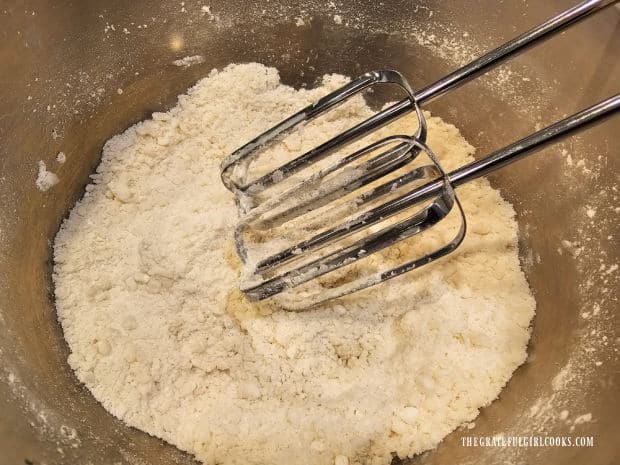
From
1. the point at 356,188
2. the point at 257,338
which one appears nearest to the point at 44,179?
the point at 257,338

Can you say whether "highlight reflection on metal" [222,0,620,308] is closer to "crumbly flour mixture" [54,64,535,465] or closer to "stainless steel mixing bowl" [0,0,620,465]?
"crumbly flour mixture" [54,64,535,465]

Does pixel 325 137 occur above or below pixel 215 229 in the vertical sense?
above

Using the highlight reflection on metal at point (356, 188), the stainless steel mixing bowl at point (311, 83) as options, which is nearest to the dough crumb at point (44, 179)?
the stainless steel mixing bowl at point (311, 83)

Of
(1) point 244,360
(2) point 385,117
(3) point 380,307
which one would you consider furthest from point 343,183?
(1) point 244,360

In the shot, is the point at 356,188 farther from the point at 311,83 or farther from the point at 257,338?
the point at 311,83

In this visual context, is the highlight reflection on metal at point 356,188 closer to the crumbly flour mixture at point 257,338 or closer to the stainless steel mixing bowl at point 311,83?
the crumbly flour mixture at point 257,338

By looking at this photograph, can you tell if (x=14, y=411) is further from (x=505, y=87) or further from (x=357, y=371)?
(x=505, y=87)
